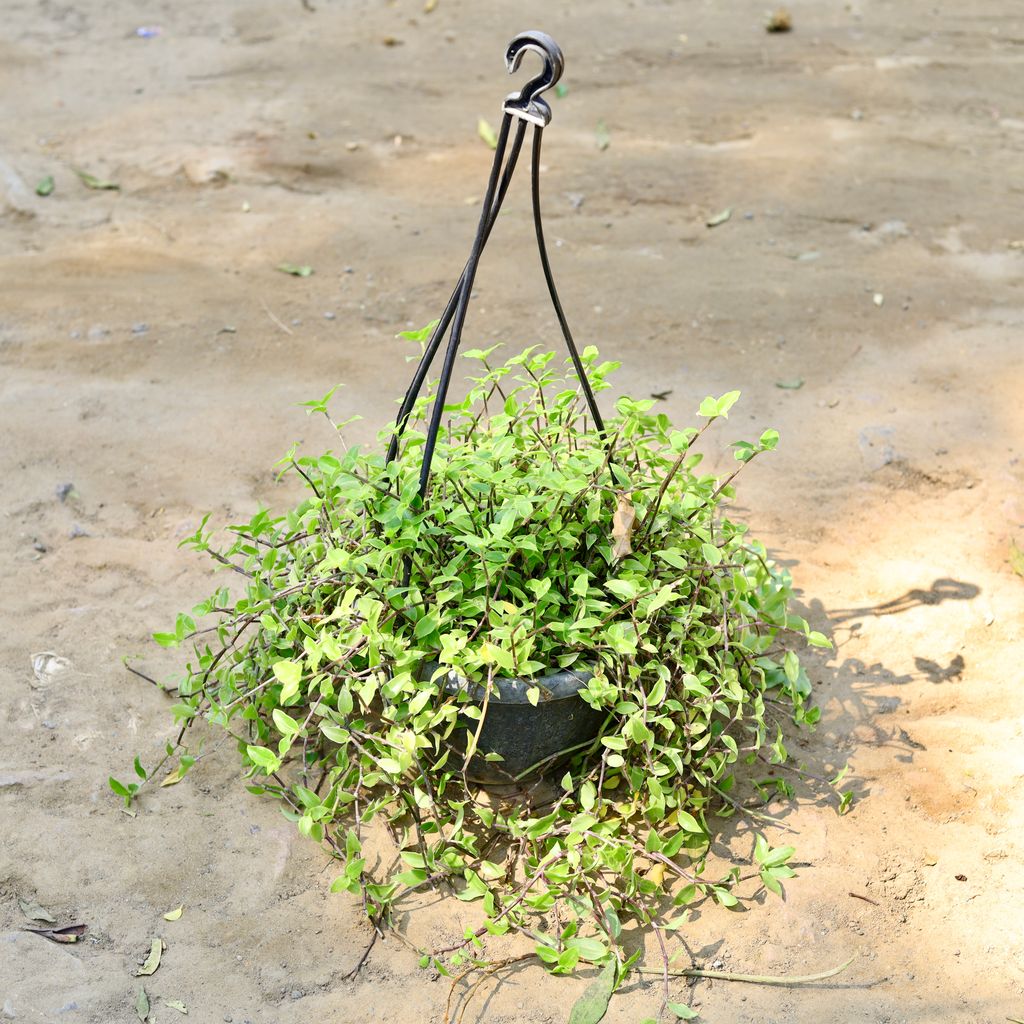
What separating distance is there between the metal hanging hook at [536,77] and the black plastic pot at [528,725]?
1104 mm

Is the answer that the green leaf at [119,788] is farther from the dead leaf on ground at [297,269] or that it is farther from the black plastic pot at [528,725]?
the dead leaf on ground at [297,269]

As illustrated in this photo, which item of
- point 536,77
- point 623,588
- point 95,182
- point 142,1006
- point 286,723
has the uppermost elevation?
point 536,77

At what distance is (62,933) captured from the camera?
2.30 metres

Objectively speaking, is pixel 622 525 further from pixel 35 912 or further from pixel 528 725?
pixel 35 912

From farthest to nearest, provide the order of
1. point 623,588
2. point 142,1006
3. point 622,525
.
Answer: point 622,525 < point 623,588 < point 142,1006

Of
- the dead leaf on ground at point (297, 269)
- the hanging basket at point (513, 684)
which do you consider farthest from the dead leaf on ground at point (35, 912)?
the dead leaf on ground at point (297, 269)

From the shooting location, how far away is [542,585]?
2.30 metres

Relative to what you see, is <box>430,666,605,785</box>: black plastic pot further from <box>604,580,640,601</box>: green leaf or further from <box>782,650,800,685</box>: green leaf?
<box>782,650,800,685</box>: green leaf

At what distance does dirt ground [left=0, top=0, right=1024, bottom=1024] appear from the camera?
2342mm

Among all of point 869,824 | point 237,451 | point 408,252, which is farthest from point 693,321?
point 869,824

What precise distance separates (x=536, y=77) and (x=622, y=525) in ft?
3.05

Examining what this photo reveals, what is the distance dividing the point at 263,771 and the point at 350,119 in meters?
4.25

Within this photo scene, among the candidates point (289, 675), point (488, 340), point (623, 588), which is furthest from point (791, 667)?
point (488, 340)

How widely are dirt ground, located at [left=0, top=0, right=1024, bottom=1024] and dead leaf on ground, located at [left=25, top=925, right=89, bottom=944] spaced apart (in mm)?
20
